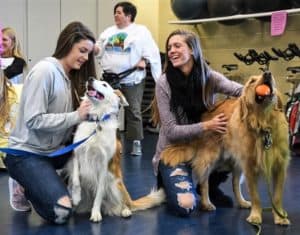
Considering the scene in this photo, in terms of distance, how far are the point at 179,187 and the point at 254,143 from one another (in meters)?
0.58

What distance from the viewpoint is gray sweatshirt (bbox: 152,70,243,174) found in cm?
324

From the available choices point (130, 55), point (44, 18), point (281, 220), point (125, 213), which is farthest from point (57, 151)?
→ point (44, 18)

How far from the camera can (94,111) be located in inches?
120

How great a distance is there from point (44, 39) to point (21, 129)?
468cm

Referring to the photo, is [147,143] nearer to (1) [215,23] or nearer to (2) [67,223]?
(1) [215,23]

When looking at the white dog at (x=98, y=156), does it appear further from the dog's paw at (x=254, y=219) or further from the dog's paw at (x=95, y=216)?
the dog's paw at (x=254, y=219)

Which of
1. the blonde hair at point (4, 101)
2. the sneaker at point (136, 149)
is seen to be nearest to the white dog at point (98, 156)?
the blonde hair at point (4, 101)

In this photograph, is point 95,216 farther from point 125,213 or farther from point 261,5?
point 261,5

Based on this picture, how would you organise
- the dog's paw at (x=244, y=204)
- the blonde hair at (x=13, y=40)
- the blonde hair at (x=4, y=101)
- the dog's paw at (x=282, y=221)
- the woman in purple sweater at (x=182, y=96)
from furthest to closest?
the blonde hair at (x=13, y=40) → the blonde hair at (x=4, y=101) → the dog's paw at (x=244, y=204) → the woman in purple sweater at (x=182, y=96) → the dog's paw at (x=282, y=221)

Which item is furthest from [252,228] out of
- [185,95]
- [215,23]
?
[215,23]

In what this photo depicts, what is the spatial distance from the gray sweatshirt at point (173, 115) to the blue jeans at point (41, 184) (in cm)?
73

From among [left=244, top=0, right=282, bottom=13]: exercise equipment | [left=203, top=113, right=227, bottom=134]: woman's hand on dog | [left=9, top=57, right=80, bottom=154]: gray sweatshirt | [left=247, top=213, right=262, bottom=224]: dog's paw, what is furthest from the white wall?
[left=247, top=213, right=262, bottom=224]: dog's paw

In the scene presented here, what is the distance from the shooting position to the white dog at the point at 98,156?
304 cm

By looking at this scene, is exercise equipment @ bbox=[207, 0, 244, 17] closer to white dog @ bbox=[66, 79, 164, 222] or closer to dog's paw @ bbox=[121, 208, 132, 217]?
white dog @ bbox=[66, 79, 164, 222]
